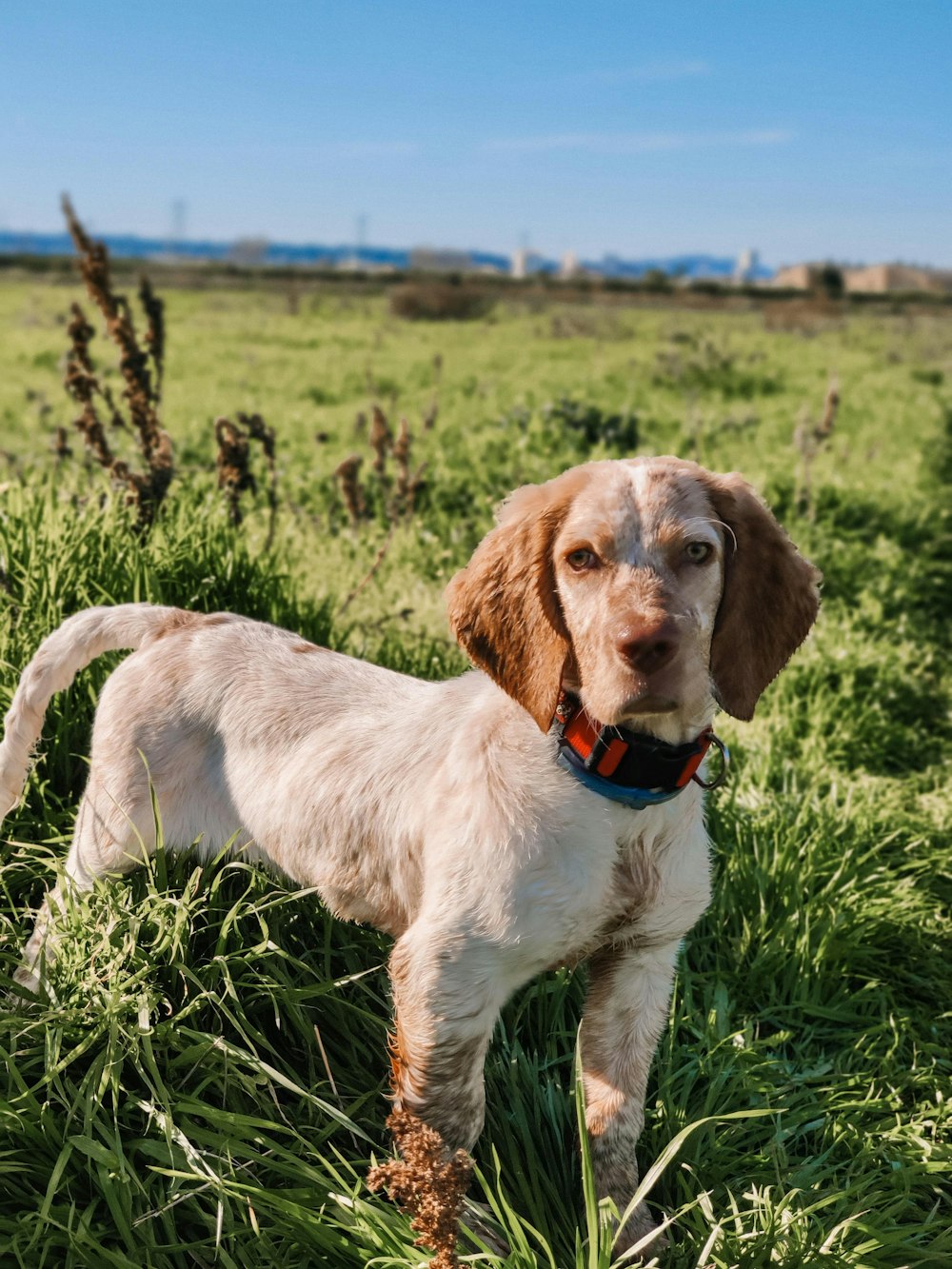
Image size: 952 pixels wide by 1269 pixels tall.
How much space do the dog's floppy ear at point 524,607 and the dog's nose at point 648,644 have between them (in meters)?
0.25

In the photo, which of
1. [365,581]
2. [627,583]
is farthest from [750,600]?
[365,581]

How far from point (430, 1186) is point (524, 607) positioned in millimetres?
1047

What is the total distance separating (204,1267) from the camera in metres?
2.17

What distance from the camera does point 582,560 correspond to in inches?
79.0

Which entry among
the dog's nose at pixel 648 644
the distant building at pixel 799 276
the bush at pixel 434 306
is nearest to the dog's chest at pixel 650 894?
the dog's nose at pixel 648 644

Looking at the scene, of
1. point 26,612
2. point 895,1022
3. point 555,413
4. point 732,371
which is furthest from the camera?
point 732,371

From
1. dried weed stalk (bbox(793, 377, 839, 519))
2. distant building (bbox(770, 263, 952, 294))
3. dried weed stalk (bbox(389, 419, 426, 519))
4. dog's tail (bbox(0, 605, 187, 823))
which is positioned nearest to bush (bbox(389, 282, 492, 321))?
dried weed stalk (bbox(793, 377, 839, 519))

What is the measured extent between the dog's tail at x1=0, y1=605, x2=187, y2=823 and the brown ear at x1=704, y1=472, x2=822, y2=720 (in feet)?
4.68

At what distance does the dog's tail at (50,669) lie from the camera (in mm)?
2617

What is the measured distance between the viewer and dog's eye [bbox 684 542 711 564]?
6.46ft

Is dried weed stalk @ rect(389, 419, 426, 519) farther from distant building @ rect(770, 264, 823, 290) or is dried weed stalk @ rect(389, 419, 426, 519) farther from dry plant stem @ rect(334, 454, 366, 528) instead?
distant building @ rect(770, 264, 823, 290)

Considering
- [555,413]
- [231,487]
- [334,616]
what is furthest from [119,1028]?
[555,413]

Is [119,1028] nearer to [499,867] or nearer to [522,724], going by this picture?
[499,867]

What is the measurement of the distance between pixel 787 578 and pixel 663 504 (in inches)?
11.5
